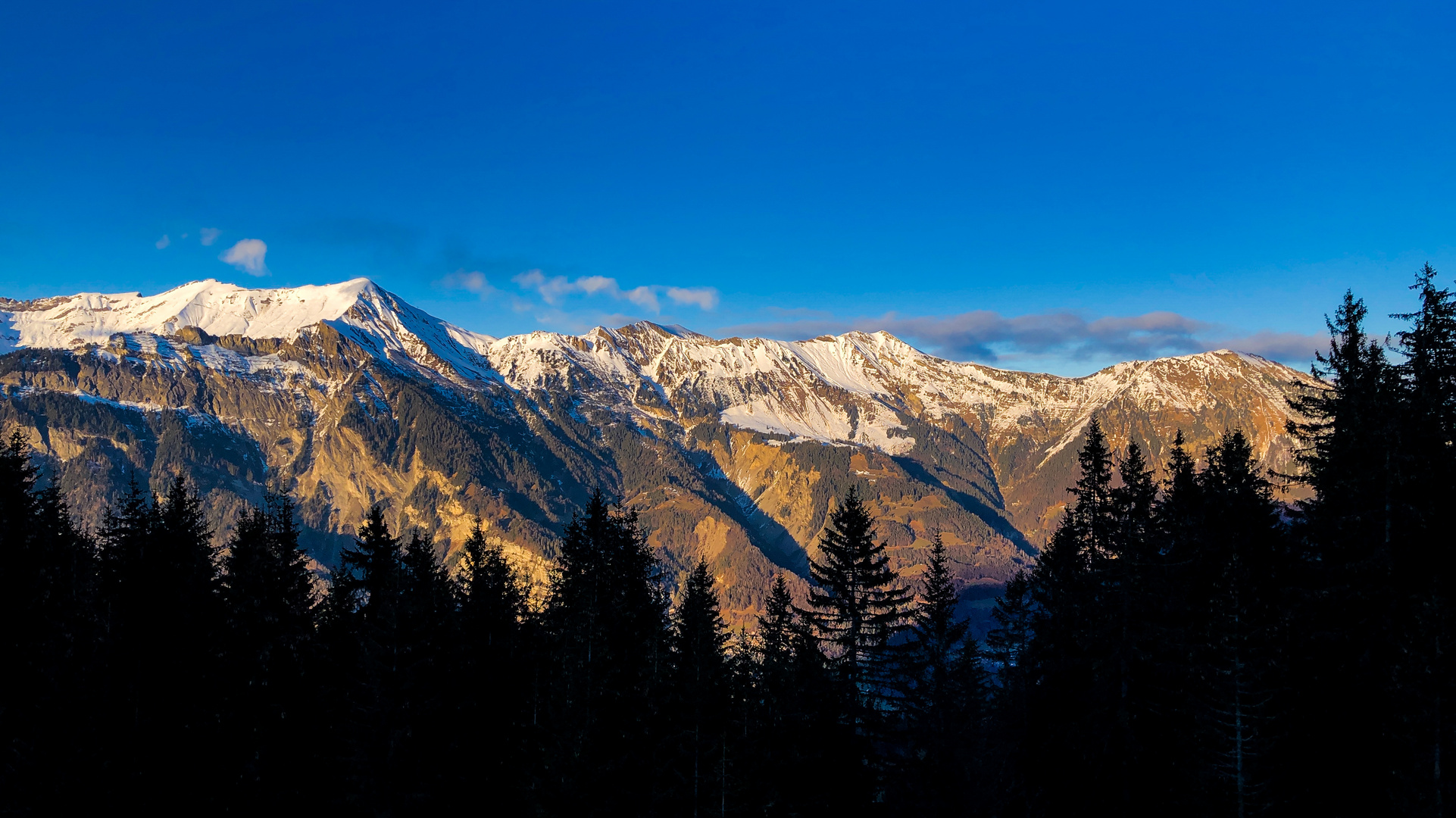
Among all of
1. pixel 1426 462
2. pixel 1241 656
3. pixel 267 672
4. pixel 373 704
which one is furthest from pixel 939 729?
pixel 267 672

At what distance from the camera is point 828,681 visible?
3606 centimetres

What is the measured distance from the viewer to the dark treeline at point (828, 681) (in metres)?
29.1

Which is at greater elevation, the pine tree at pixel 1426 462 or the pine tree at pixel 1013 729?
the pine tree at pixel 1426 462

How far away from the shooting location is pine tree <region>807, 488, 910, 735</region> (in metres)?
37.8

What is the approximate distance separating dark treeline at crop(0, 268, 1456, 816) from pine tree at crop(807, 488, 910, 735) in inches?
7.4

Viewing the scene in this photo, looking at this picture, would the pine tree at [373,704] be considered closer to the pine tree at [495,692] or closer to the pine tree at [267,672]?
the pine tree at [267,672]

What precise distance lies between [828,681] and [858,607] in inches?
153

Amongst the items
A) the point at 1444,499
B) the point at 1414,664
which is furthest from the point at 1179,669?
the point at 1444,499

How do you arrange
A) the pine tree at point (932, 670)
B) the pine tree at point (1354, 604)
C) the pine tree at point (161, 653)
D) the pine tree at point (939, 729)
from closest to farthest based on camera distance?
the pine tree at point (1354, 604)
the pine tree at point (939, 729)
the pine tree at point (932, 670)
the pine tree at point (161, 653)

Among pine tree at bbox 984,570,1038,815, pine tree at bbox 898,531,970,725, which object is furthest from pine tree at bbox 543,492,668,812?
pine tree at bbox 984,570,1038,815

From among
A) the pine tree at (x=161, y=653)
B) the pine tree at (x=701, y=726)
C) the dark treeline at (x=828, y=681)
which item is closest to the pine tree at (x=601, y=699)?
Answer: the dark treeline at (x=828, y=681)

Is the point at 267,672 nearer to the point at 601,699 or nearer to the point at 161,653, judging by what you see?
the point at 161,653

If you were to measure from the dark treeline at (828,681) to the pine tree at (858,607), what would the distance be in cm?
19

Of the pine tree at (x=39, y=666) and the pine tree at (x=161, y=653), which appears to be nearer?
the pine tree at (x=39, y=666)
